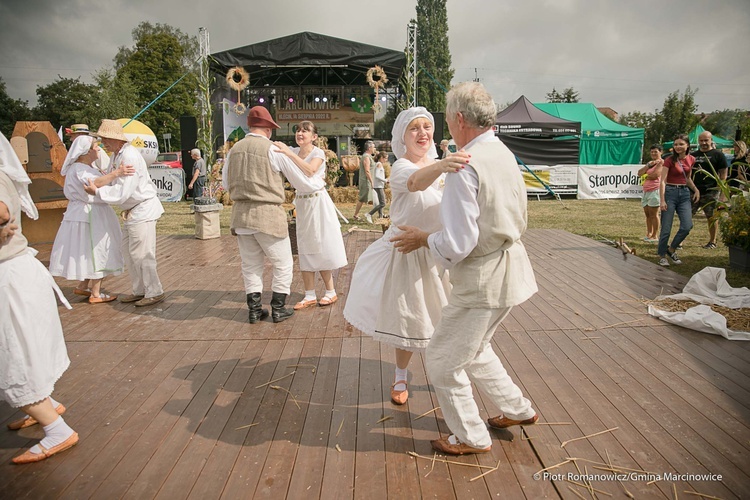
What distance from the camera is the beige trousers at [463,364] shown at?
2018 millimetres

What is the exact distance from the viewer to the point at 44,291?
7.47ft

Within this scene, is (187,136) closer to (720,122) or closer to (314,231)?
(314,231)

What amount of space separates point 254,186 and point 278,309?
42.7 inches

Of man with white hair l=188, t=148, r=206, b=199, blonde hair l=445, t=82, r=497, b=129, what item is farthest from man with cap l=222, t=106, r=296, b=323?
man with white hair l=188, t=148, r=206, b=199

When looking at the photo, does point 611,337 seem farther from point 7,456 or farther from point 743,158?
point 743,158

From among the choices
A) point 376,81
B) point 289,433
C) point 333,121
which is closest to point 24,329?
point 289,433

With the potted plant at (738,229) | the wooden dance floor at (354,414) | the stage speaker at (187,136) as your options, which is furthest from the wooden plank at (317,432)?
the stage speaker at (187,136)

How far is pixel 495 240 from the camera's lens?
1919mm

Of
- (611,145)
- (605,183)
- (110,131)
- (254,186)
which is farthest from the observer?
(611,145)

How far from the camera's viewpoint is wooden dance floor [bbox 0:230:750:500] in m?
2.07

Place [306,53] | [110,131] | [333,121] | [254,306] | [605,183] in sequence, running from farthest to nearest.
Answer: [333,121] < [605,183] < [306,53] < [110,131] < [254,306]

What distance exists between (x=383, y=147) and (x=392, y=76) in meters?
2.46

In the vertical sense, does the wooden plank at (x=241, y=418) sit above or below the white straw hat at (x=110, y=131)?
below

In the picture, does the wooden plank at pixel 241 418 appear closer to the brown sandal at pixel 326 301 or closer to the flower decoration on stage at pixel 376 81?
the brown sandal at pixel 326 301
